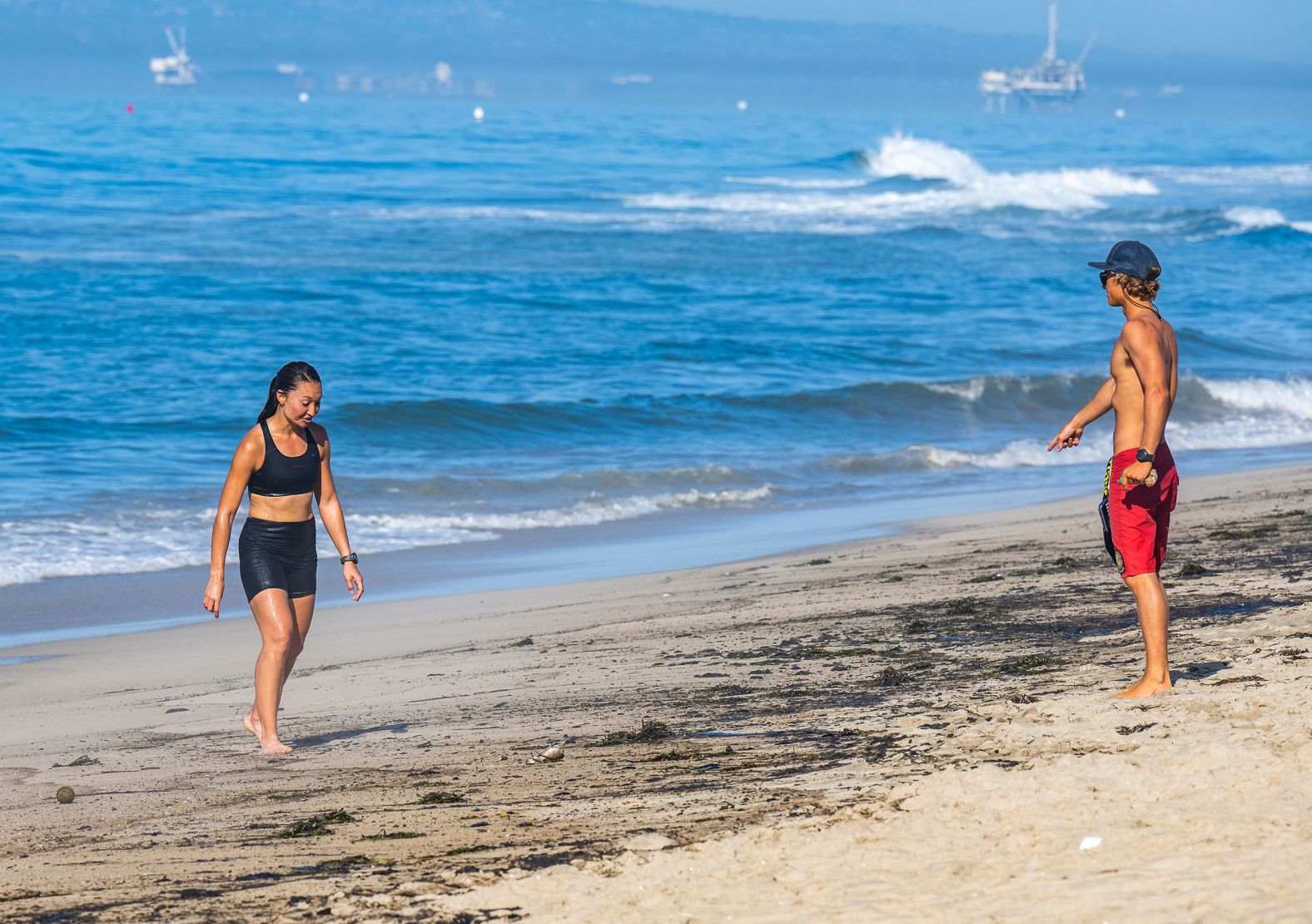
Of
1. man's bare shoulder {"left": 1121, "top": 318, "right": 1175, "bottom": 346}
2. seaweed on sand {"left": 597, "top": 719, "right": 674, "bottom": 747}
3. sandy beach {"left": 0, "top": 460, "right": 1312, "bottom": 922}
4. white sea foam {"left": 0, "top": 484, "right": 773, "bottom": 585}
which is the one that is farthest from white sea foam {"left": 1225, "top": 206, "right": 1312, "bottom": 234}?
seaweed on sand {"left": 597, "top": 719, "right": 674, "bottom": 747}

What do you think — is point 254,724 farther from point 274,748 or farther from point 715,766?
point 715,766

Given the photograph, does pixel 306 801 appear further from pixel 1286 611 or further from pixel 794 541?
pixel 794 541

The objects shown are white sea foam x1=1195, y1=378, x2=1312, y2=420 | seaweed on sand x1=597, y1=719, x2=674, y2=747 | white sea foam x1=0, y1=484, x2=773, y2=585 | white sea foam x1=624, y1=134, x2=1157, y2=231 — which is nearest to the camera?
seaweed on sand x1=597, y1=719, x2=674, y2=747

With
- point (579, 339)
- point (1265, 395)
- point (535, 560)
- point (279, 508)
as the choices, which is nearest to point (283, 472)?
point (279, 508)

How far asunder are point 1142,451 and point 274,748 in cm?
333

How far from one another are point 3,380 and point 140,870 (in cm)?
1636

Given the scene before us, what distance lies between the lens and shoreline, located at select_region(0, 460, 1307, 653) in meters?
9.24

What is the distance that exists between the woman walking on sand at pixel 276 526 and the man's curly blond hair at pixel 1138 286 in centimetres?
293

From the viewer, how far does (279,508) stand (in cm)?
543

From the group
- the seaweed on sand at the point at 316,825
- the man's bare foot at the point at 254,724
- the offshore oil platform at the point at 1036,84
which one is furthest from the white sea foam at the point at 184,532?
the offshore oil platform at the point at 1036,84

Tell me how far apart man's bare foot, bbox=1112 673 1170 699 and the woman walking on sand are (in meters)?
2.89

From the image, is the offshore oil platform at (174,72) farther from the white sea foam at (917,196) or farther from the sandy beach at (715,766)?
the sandy beach at (715,766)

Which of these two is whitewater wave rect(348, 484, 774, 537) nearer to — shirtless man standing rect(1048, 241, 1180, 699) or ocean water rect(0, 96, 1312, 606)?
ocean water rect(0, 96, 1312, 606)

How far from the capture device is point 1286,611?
242 inches
